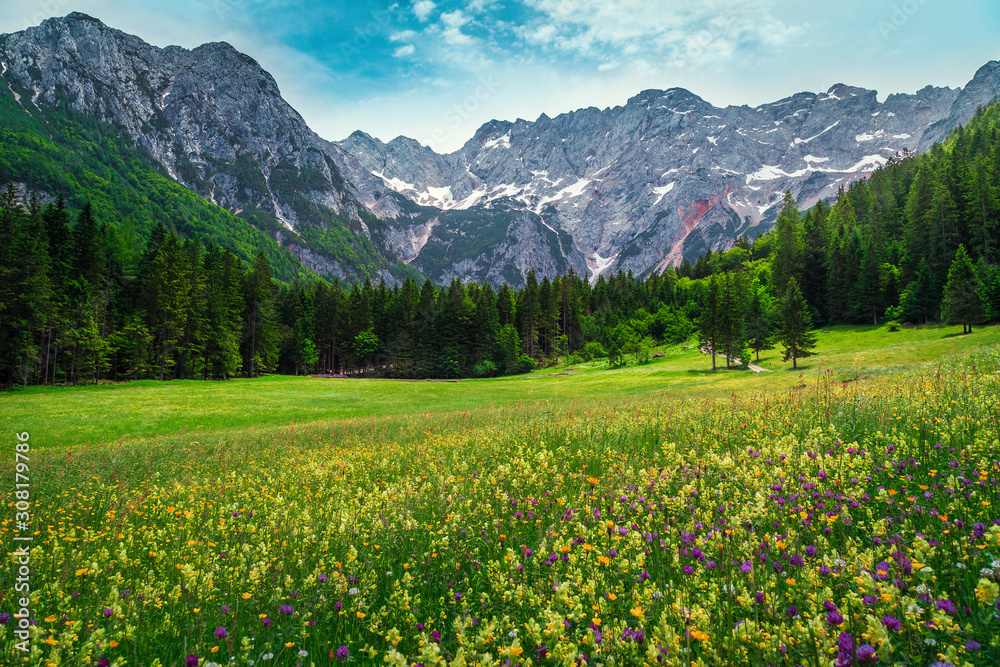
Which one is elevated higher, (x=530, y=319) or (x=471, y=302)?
(x=471, y=302)

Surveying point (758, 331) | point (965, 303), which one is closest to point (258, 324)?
point (758, 331)

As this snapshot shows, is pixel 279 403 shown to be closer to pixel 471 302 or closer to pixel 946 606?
pixel 946 606

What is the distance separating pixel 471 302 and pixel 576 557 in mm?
86697

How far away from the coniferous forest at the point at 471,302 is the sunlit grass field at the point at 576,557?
5107 centimetres

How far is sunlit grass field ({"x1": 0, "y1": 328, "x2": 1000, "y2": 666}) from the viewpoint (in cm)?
233

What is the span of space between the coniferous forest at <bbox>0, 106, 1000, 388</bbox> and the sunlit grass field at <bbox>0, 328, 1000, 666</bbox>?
51.1 m

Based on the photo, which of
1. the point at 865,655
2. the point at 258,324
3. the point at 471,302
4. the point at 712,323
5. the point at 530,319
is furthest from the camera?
the point at 530,319

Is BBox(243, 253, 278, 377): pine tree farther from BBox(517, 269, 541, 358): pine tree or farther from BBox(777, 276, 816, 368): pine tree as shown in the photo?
BBox(777, 276, 816, 368): pine tree

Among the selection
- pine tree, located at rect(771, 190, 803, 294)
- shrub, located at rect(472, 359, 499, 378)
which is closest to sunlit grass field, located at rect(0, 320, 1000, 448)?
shrub, located at rect(472, 359, 499, 378)

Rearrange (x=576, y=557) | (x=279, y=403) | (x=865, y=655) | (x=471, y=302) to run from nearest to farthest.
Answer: (x=865, y=655) < (x=576, y=557) < (x=279, y=403) < (x=471, y=302)

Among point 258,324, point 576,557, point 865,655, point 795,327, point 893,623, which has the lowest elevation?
point 576,557

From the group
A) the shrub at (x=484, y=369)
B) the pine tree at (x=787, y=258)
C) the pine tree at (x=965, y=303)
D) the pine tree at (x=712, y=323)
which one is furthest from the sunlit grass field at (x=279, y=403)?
the pine tree at (x=787, y=258)

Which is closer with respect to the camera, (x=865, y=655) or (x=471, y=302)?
(x=865, y=655)

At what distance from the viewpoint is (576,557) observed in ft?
11.0
